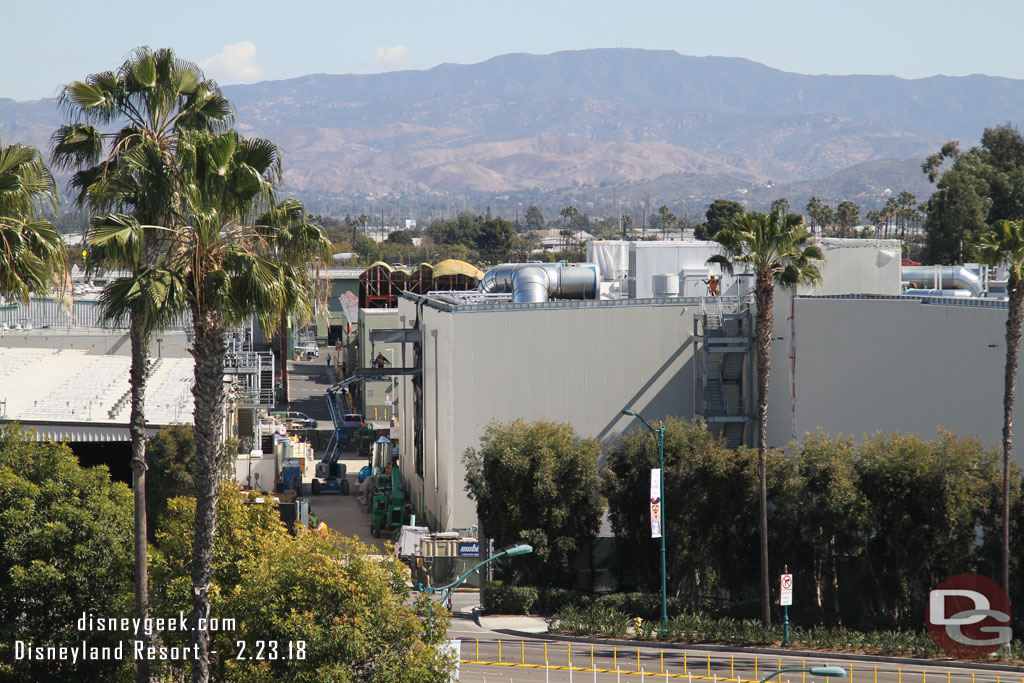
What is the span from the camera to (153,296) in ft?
55.5

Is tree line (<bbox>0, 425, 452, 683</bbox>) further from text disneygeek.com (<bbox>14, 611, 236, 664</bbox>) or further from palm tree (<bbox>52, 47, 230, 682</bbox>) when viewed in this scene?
palm tree (<bbox>52, 47, 230, 682</bbox>)

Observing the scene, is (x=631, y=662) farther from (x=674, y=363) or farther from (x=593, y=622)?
(x=674, y=363)

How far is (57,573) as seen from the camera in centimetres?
2262

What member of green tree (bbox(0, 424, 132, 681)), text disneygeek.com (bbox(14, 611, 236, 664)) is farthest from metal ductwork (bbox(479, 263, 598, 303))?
text disneygeek.com (bbox(14, 611, 236, 664))

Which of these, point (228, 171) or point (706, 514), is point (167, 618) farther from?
point (706, 514)

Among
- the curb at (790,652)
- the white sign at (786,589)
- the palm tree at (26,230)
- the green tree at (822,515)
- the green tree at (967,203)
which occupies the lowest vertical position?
the curb at (790,652)

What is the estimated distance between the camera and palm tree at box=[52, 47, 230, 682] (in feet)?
57.6

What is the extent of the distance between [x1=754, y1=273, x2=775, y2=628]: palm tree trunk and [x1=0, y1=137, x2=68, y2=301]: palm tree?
65.5 feet

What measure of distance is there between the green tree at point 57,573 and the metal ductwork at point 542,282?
32899mm

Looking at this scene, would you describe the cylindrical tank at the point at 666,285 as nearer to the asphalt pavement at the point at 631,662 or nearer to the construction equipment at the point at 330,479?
the construction equipment at the point at 330,479

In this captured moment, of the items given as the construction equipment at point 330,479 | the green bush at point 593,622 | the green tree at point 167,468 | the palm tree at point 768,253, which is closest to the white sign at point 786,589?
the palm tree at point 768,253

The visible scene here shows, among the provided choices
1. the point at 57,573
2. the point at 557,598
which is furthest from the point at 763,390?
the point at 57,573

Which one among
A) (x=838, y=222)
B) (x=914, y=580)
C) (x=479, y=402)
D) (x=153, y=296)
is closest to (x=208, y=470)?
(x=153, y=296)

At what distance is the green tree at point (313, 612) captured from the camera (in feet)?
67.3
